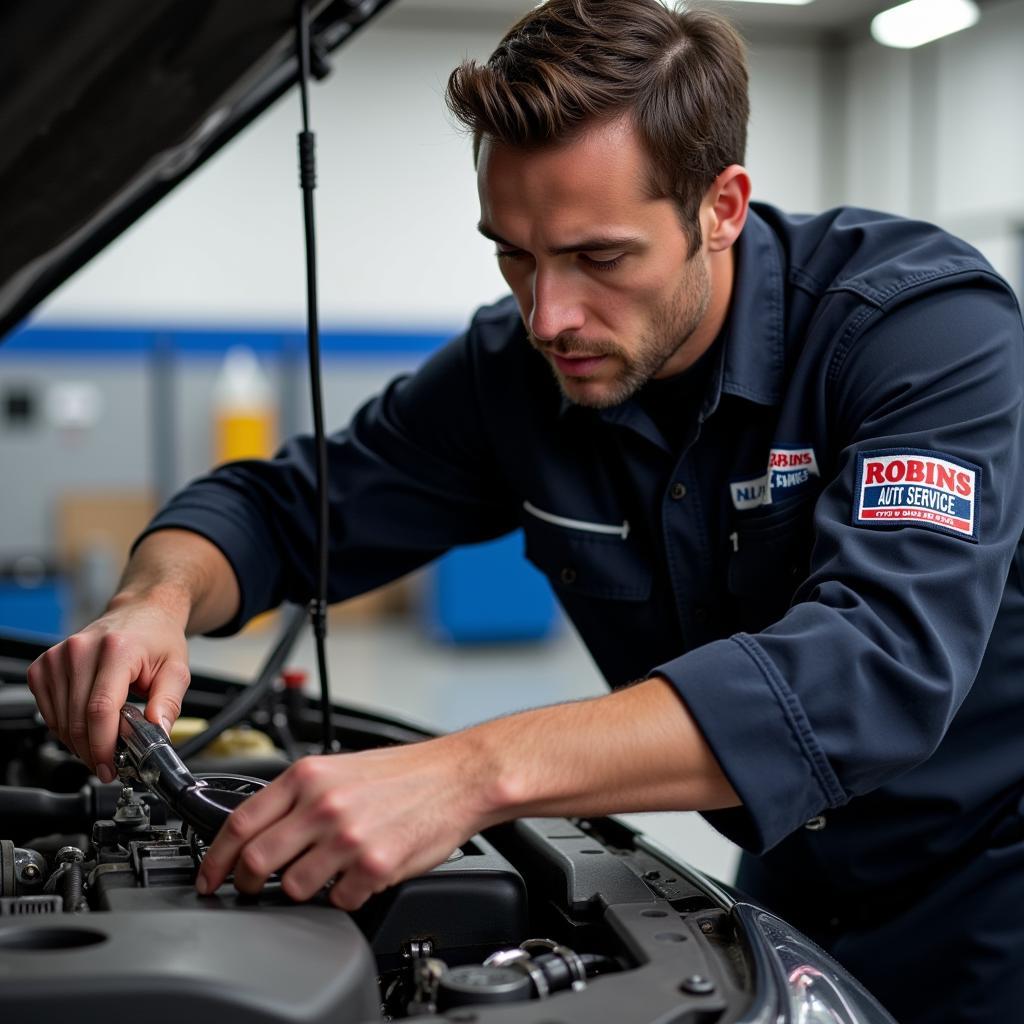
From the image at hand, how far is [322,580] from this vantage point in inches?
52.4

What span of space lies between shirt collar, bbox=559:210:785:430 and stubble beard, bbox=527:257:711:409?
5 centimetres

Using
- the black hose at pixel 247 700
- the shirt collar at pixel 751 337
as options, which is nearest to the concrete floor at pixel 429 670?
the black hose at pixel 247 700

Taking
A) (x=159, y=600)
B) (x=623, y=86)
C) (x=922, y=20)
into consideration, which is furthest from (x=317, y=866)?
(x=922, y=20)

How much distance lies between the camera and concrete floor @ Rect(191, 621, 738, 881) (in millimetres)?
4824

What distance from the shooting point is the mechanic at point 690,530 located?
2.83 ft

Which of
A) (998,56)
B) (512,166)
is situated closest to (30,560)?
(512,166)

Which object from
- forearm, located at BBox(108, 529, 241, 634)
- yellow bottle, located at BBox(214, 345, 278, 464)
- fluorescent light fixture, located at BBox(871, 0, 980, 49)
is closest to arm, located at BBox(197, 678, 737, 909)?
forearm, located at BBox(108, 529, 241, 634)

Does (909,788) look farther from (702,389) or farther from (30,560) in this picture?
(30,560)

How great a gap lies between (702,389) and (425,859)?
0.68m

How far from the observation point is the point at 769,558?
1.23 meters

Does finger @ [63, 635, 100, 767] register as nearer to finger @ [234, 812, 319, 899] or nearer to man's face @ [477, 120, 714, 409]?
finger @ [234, 812, 319, 899]

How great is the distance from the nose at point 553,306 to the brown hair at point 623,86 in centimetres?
11

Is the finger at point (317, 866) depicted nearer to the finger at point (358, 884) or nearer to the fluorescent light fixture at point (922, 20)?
the finger at point (358, 884)

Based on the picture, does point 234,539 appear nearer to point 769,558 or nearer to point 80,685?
point 80,685
